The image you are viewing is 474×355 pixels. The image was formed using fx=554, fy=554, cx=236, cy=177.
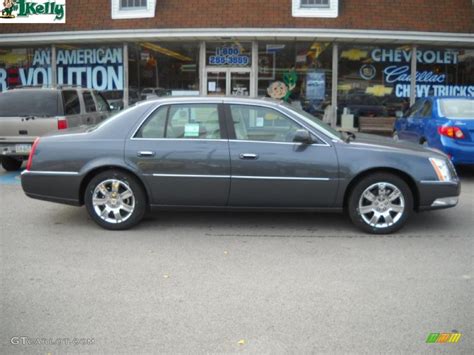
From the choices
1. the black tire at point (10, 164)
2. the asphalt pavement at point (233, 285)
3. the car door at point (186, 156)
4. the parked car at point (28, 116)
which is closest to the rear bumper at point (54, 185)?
the asphalt pavement at point (233, 285)

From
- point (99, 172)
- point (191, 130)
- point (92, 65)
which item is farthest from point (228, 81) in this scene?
point (99, 172)

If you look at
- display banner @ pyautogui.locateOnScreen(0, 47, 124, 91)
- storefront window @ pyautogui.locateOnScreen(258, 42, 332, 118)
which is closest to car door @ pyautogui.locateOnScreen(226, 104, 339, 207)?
storefront window @ pyautogui.locateOnScreen(258, 42, 332, 118)

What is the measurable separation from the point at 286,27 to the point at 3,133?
27.3ft

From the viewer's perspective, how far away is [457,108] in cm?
1016

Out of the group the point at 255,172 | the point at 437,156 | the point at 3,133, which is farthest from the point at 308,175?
the point at 3,133

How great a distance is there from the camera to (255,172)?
6332 mm

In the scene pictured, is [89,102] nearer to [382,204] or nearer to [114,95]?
[114,95]

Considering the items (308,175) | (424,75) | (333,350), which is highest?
(424,75)

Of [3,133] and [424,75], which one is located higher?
[424,75]

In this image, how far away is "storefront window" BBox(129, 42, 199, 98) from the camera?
55.4 ft

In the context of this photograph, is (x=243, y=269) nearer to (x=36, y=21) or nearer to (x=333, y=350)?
(x=333, y=350)

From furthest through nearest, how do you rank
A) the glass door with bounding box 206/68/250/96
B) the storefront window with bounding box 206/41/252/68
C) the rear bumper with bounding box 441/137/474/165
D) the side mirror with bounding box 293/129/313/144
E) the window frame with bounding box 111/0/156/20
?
the glass door with bounding box 206/68/250/96, the storefront window with bounding box 206/41/252/68, the window frame with bounding box 111/0/156/20, the rear bumper with bounding box 441/137/474/165, the side mirror with bounding box 293/129/313/144

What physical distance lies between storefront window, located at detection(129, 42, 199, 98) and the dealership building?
3 centimetres

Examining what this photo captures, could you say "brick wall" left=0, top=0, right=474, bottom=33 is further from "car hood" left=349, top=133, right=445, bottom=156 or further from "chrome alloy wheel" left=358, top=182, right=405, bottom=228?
"chrome alloy wheel" left=358, top=182, right=405, bottom=228
